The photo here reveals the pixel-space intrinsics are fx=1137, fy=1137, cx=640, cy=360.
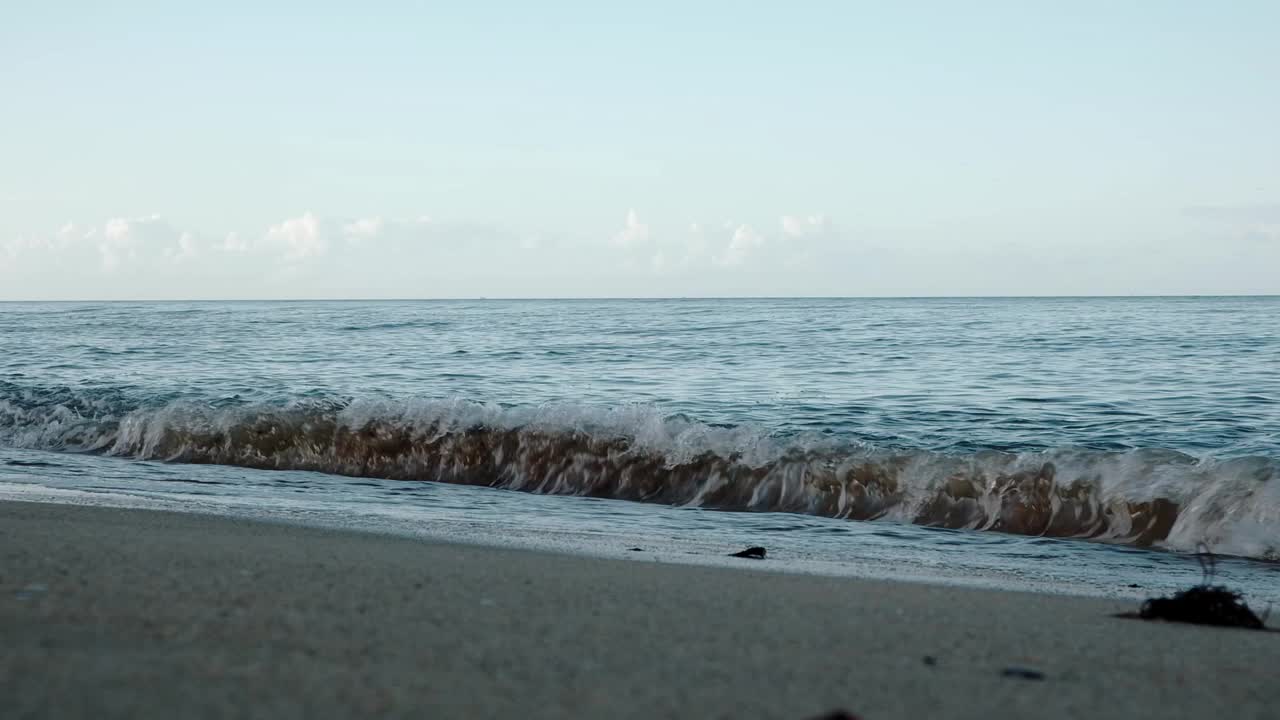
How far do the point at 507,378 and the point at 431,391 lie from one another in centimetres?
223

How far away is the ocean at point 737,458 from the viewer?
23.3 feet

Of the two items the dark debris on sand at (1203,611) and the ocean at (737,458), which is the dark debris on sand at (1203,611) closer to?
the dark debris on sand at (1203,611)

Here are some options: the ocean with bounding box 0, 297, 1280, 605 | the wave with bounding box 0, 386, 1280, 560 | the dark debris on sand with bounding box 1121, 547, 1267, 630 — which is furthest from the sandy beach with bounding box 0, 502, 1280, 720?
the wave with bounding box 0, 386, 1280, 560

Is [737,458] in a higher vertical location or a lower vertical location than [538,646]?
lower

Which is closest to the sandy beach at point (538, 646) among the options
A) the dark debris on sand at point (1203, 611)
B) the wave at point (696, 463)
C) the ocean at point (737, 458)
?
the dark debris on sand at point (1203, 611)

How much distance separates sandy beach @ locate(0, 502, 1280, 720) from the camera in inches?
82.6

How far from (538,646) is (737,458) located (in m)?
7.38

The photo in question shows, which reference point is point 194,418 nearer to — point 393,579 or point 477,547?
point 477,547

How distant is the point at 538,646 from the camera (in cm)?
261

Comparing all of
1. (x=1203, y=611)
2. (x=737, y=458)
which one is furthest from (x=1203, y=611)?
(x=737, y=458)

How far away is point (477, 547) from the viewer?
5.47 m

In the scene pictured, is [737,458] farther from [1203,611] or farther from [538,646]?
[538,646]

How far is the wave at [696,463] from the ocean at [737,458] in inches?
1.0

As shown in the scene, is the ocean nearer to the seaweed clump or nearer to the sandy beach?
the seaweed clump
